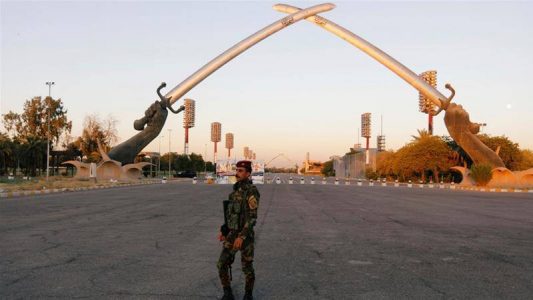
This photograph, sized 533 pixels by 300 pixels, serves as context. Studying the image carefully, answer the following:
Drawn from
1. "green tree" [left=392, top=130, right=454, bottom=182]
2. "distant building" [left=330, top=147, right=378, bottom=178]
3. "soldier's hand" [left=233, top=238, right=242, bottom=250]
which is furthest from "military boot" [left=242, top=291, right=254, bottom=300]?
"distant building" [left=330, top=147, right=378, bottom=178]

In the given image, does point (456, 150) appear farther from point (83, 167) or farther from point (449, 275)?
point (449, 275)

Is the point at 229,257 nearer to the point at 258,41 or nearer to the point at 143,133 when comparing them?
the point at 143,133

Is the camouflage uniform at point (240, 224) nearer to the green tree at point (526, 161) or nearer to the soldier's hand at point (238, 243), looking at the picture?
the soldier's hand at point (238, 243)

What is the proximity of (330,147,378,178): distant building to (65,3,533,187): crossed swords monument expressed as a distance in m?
39.5

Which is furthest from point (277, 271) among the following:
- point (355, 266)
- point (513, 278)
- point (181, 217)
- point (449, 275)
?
point (181, 217)

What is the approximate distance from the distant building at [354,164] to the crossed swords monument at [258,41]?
3949cm

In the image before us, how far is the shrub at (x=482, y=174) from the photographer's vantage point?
51062 mm

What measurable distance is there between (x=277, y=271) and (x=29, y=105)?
8124 cm

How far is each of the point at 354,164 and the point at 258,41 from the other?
65629mm

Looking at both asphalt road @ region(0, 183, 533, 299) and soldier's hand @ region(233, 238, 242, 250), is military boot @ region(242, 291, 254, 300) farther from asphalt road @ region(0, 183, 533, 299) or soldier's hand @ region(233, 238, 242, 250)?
soldier's hand @ region(233, 238, 242, 250)

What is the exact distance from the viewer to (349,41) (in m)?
65.5

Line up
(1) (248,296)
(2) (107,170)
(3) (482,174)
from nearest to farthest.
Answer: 1. (1) (248,296)
2. (3) (482,174)
3. (2) (107,170)

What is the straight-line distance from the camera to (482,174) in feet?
168

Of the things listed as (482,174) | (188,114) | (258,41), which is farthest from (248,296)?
(188,114)
